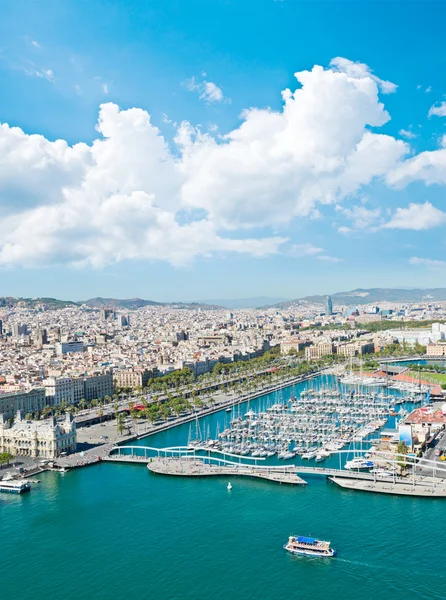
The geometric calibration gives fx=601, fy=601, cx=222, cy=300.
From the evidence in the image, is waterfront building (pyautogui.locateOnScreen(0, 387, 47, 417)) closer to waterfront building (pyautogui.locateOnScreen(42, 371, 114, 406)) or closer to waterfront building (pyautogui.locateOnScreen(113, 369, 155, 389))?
waterfront building (pyautogui.locateOnScreen(42, 371, 114, 406))

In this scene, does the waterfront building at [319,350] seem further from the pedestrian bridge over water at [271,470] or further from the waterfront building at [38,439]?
the waterfront building at [38,439]

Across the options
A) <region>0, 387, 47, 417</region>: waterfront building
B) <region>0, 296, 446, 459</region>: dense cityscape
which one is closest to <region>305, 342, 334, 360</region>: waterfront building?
<region>0, 296, 446, 459</region>: dense cityscape

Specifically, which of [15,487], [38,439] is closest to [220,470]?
[15,487]

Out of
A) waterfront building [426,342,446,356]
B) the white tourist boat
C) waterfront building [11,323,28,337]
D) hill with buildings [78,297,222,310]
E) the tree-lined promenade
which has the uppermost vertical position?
hill with buildings [78,297,222,310]

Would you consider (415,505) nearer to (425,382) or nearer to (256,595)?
(256,595)

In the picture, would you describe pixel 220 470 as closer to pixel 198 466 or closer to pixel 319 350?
pixel 198 466

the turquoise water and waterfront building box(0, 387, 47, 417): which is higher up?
waterfront building box(0, 387, 47, 417)

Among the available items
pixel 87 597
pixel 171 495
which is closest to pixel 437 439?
pixel 171 495
